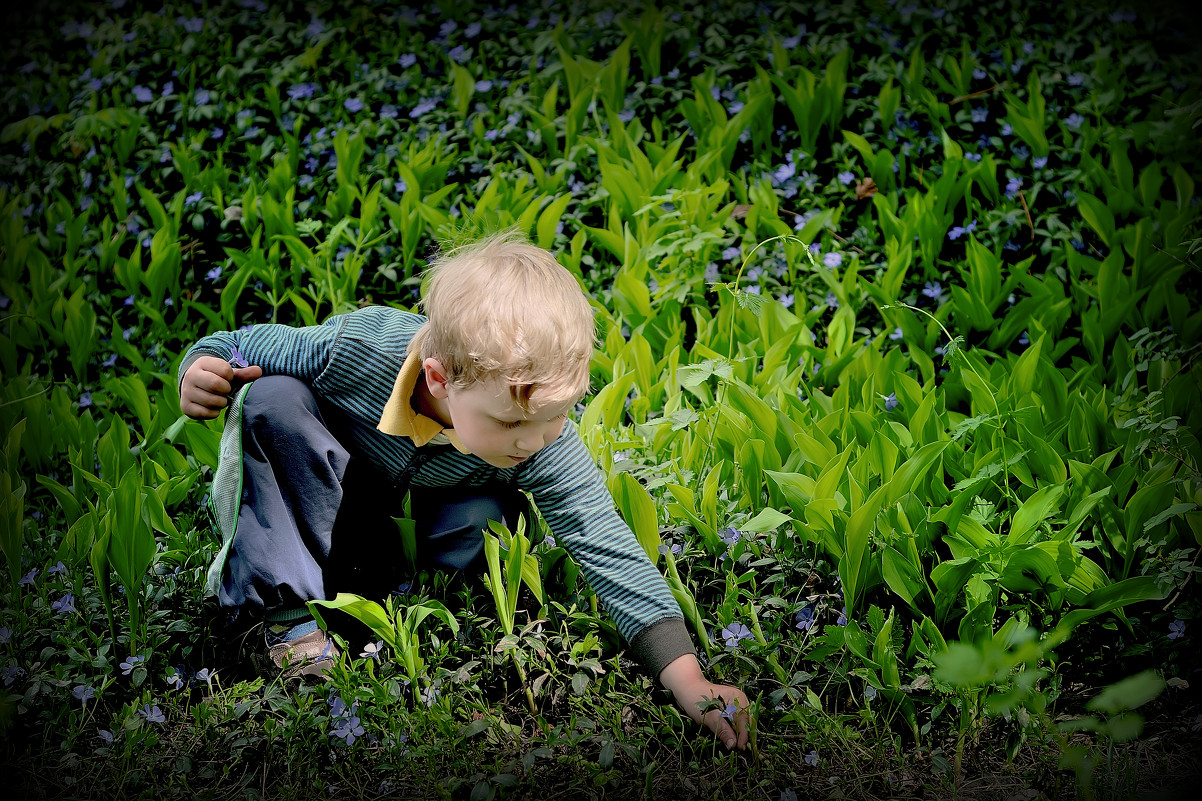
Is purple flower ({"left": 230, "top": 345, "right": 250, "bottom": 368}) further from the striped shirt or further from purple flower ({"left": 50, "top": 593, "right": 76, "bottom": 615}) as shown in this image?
purple flower ({"left": 50, "top": 593, "right": 76, "bottom": 615})

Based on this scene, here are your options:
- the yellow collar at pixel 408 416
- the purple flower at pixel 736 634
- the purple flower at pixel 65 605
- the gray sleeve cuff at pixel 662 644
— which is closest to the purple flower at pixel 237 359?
the yellow collar at pixel 408 416

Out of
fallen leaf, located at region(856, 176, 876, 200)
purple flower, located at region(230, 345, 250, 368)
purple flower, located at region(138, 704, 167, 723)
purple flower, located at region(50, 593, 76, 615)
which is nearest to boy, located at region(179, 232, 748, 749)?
purple flower, located at region(230, 345, 250, 368)

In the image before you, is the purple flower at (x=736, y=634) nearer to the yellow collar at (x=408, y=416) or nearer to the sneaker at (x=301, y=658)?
the yellow collar at (x=408, y=416)

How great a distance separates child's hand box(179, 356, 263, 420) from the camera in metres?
1.72

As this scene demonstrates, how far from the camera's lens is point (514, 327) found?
4.97ft

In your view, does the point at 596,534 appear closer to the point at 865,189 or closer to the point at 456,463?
the point at 456,463

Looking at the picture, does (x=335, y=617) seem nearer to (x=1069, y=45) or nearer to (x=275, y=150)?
(x=275, y=150)

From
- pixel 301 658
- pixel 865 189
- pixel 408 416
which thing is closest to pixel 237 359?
pixel 408 416

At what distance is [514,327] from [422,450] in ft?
1.35

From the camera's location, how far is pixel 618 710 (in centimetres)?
165

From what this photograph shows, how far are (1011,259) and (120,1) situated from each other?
387 centimetres

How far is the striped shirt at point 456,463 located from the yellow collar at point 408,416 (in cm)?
7

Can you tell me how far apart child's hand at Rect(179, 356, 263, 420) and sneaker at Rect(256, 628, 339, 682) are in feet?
1.36

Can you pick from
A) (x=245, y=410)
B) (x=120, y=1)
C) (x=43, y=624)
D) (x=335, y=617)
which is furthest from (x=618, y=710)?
(x=120, y=1)
